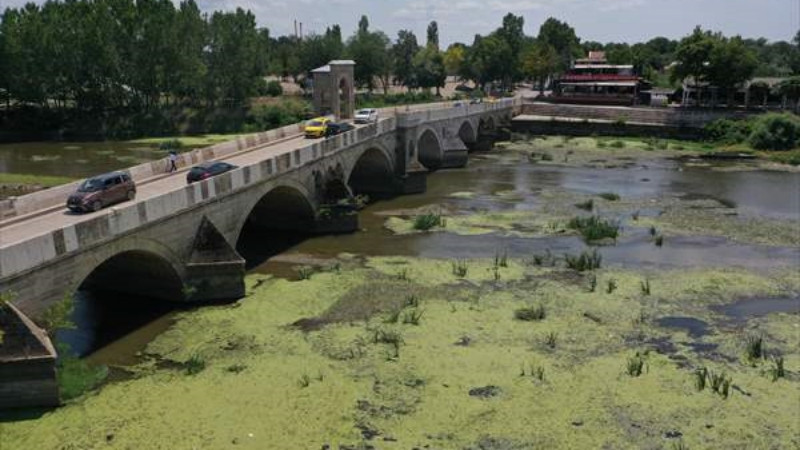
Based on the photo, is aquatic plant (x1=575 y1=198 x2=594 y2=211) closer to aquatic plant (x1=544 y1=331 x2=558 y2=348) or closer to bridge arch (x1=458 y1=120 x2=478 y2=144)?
aquatic plant (x1=544 y1=331 x2=558 y2=348)

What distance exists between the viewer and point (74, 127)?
8619 centimetres

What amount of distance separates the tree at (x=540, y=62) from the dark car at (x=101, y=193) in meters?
97.3

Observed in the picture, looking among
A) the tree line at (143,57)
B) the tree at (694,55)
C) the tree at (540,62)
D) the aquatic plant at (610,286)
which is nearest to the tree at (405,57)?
the tree at (540,62)

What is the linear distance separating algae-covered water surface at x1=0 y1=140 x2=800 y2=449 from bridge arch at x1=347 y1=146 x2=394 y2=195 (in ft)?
Answer: 37.4

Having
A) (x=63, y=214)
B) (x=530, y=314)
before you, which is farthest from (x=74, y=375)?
(x=530, y=314)

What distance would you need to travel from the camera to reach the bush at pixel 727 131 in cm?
7588

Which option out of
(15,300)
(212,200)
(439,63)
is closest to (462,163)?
(212,200)

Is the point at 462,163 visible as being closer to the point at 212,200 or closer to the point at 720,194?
the point at 720,194

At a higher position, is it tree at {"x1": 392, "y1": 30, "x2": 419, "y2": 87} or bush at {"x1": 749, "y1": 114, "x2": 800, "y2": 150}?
tree at {"x1": 392, "y1": 30, "x2": 419, "y2": 87}

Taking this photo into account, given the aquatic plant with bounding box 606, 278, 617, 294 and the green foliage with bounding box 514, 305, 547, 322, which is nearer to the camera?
the green foliage with bounding box 514, 305, 547, 322

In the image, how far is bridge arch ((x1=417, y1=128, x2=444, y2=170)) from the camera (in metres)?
63.3

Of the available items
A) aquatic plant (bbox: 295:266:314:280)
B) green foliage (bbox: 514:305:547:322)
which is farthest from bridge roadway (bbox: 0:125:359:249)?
green foliage (bbox: 514:305:547:322)

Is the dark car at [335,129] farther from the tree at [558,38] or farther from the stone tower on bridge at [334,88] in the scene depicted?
the tree at [558,38]

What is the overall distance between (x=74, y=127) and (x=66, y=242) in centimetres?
7407
